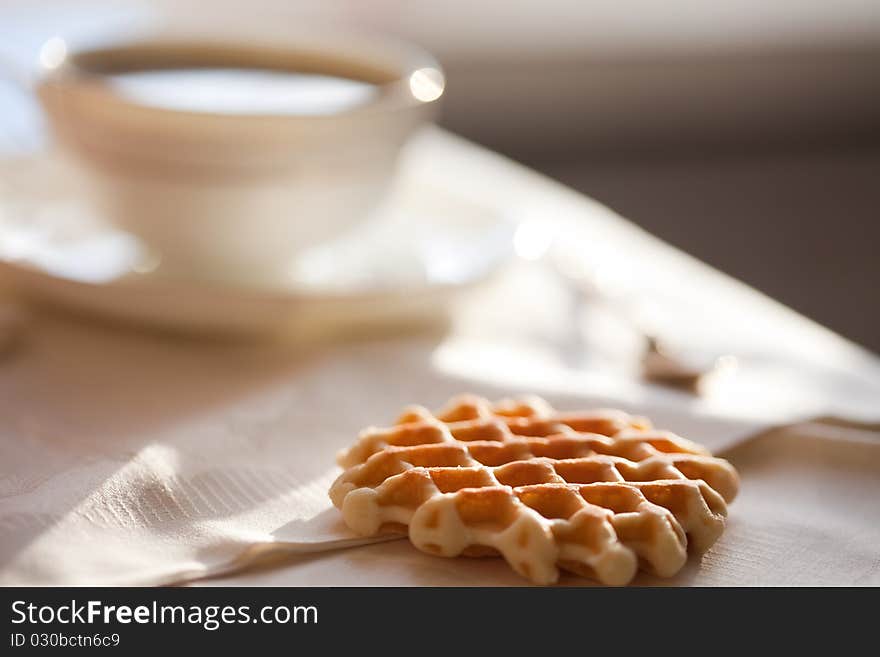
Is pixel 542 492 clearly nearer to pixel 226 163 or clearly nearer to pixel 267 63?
pixel 226 163

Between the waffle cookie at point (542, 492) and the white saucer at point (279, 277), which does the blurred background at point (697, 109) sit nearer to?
the white saucer at point (279, 277)

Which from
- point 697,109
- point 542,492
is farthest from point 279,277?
point 697,109

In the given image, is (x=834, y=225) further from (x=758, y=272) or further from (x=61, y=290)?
(x=61, y=290)

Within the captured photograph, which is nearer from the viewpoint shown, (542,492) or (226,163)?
(542,492)

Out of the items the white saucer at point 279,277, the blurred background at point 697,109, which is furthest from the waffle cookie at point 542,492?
the blurred background at point 697,109

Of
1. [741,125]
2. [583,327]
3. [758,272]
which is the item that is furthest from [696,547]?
[741,125]

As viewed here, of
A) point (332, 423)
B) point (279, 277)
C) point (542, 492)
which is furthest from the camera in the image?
point (279, 277)
